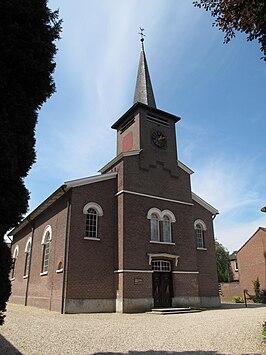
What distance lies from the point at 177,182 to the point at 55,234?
932 centimetres

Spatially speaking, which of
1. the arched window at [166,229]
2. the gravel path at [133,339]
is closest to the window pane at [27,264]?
the arched window at [166,229]

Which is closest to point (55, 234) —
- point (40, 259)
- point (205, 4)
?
point (40, 259)

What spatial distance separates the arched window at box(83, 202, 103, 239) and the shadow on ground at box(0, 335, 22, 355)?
10.1m

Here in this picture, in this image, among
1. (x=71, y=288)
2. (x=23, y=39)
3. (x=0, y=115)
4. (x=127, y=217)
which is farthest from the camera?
(x=127, y=217)

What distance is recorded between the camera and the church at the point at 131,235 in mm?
17578

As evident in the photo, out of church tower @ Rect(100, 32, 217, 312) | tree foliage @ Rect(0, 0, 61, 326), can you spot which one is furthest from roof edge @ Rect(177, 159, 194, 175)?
tree foliage @ Rect(0, 0, 61, 326)

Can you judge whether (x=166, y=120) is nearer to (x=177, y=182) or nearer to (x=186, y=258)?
(x=177, y=182)

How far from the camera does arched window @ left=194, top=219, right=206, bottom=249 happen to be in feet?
76.6

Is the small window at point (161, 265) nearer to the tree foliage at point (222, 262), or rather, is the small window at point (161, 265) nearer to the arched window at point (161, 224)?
the arched window at point (161, 224)

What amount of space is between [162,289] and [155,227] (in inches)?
154

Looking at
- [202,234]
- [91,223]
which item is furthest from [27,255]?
[202,234]

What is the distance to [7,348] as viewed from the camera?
7484 millimetres

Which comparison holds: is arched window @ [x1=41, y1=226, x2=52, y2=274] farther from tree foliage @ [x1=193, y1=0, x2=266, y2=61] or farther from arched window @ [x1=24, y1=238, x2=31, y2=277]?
tree foliage @ [x1=193, y1=0, x2=266, y2=61]

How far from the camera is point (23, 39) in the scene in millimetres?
6984
